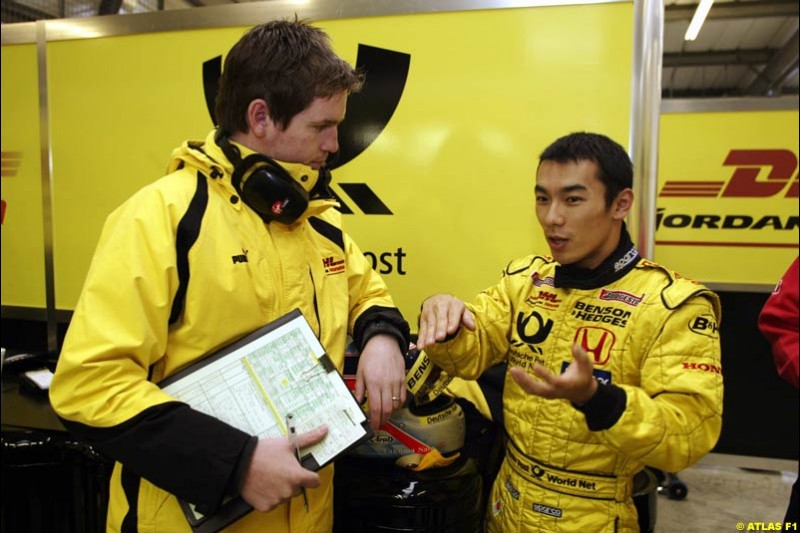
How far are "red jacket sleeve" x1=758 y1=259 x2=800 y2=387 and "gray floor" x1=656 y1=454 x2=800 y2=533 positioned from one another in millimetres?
2095

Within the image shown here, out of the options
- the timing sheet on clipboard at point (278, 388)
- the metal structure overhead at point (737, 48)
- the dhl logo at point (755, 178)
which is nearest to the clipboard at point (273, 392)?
the timing sheet on clipboard at point (278, 388)

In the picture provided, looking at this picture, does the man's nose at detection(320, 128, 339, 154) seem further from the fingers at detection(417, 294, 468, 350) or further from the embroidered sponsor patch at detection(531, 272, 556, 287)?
the embroidered sponsor patch at detection(531, 272, 556, 287)

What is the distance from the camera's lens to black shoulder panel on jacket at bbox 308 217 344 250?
4.69ft

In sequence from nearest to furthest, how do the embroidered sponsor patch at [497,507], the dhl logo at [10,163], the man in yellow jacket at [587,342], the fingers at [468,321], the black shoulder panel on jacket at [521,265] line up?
1. the man in yellow jacket at [587,342]
2. the fingers at [468,321]
3. the embroidered sponsor patch at [497,507]
4. the black shoulder panel on jacket at [521,265]
5. the dhl logo at [10,163]

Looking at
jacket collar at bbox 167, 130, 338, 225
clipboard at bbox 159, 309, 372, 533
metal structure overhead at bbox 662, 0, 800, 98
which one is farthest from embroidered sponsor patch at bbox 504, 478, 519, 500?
metal structure overhead at bbox 662, 0, 800, 98

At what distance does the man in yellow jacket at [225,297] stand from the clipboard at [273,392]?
0.04 meters

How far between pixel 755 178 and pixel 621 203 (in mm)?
3329

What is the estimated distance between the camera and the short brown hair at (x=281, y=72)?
3.84 feet

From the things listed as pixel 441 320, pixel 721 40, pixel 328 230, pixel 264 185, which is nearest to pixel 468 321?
pixel 441 320

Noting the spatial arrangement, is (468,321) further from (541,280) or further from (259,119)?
(259,119)

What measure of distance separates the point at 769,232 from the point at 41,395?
442 centimetres

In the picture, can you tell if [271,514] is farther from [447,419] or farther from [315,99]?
[315,99]

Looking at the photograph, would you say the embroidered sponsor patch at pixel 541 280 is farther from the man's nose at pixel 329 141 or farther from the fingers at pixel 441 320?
the man's nose at pixel 329 141

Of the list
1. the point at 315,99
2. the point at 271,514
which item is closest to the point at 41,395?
the point at 271,514
